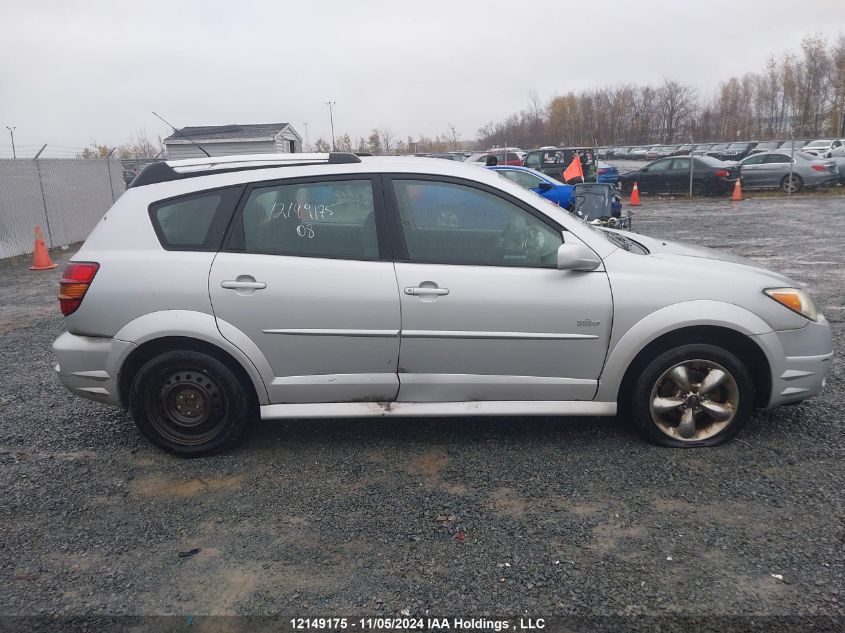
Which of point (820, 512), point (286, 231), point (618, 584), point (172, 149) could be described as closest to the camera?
point (618, 584)

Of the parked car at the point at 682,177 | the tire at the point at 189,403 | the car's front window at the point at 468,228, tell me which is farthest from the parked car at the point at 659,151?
the tire at the point at 189,403

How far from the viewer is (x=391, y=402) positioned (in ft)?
13.0

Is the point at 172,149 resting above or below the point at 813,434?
above

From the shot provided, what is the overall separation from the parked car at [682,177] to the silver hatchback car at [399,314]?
66.1ft

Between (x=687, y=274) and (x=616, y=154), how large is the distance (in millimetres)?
43278

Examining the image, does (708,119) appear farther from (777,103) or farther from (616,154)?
(616,154)

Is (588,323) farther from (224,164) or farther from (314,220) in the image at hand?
(224,164)

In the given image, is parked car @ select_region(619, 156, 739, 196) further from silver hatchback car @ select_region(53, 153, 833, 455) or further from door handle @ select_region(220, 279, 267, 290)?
door handle @ select_region(220, 279, 267, 290)

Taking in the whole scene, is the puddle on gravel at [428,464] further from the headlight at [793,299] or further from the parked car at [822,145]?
the parked car at [822,145]

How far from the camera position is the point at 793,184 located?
853 inches

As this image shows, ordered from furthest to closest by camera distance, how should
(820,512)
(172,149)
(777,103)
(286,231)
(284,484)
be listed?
(777,103) < (172,149) < (286,231) < (284,484) < (820,512)

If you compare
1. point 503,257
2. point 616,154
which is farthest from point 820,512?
point 616,154

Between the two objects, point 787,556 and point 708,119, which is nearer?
point 787,556

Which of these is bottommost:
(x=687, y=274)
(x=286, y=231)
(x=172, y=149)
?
(x=687, y=274)
